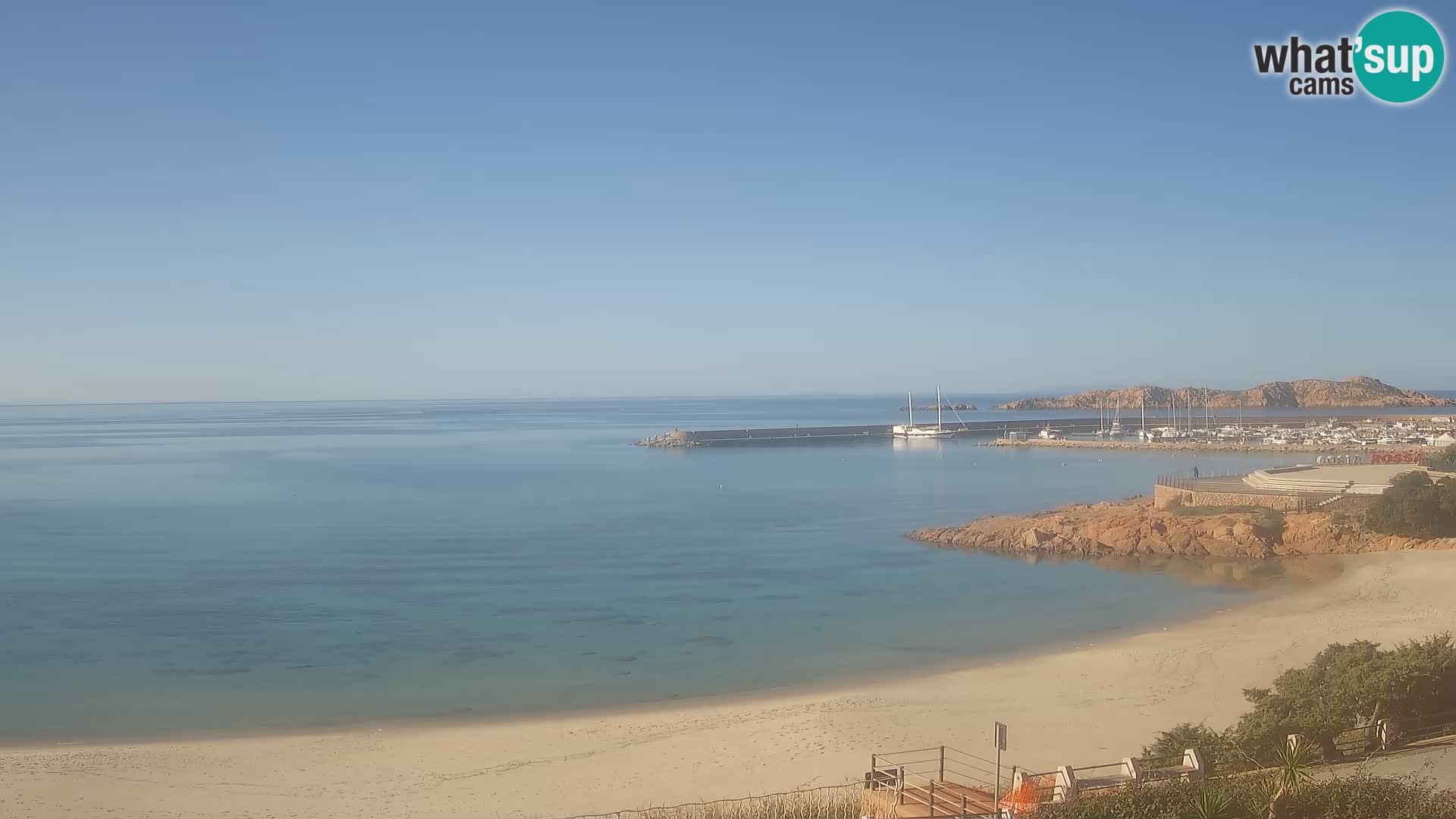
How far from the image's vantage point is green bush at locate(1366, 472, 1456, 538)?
1093 inches

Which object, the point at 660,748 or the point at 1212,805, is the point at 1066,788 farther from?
the point at 660,748

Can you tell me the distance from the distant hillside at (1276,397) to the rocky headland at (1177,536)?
130002mm

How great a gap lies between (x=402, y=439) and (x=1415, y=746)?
101100mm

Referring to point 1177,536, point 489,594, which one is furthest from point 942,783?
point 1177,536

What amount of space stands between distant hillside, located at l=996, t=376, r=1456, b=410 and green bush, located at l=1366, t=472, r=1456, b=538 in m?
132

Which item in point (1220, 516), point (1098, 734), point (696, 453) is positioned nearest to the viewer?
point (1098, 734)

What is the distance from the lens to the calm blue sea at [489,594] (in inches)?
717

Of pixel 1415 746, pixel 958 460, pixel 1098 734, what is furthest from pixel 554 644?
pixel 958 460

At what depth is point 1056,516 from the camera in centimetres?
3466

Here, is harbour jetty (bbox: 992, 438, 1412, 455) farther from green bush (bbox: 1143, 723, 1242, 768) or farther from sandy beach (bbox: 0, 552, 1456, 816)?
green bush (bbox: 1143, 723, 1242, 768)

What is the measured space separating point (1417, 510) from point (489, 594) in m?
23.8

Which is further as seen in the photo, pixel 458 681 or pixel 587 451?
→ pixel 587 451

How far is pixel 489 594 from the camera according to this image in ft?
86.4

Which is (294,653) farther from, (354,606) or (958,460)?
(958,460)
